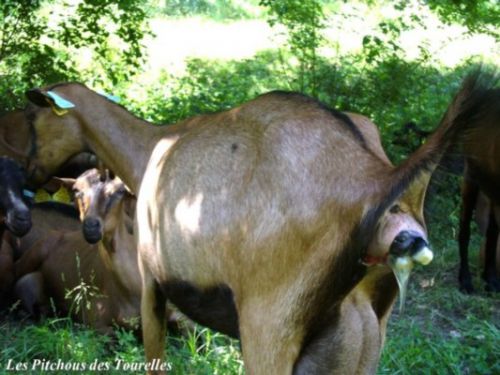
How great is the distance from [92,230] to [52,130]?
1634 millimetres

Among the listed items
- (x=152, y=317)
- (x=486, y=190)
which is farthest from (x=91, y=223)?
(x=486, y=190)

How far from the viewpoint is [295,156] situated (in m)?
4.69

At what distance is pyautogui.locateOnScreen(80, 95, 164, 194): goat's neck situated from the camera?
6160 mm

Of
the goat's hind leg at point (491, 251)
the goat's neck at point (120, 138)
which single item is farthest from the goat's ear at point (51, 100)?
the goat's hind leg at point (491, 251)

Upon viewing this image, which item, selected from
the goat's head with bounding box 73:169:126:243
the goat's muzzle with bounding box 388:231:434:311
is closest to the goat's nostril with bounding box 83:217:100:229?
the goat's head with bounding box 73:169:126:243

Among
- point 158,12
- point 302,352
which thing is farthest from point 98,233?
point 158,12

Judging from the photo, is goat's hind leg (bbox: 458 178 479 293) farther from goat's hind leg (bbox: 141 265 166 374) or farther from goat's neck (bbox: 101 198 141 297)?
goat's hind leg (bbox: 141 265 166 374)

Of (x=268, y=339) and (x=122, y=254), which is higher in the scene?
(x=268, y=339)

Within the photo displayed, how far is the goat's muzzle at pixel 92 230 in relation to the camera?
7.83 metres

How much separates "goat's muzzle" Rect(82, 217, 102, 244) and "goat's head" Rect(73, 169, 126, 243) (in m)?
0.01

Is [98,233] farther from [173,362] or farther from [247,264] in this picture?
[247,264]

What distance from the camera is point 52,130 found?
6367 millimetres

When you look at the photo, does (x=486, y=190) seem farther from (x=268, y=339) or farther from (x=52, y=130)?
(x=268, y=339)

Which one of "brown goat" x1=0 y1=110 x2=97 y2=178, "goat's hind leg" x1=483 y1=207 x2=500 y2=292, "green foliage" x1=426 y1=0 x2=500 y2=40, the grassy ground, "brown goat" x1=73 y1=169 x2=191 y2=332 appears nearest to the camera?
the grassy ground
